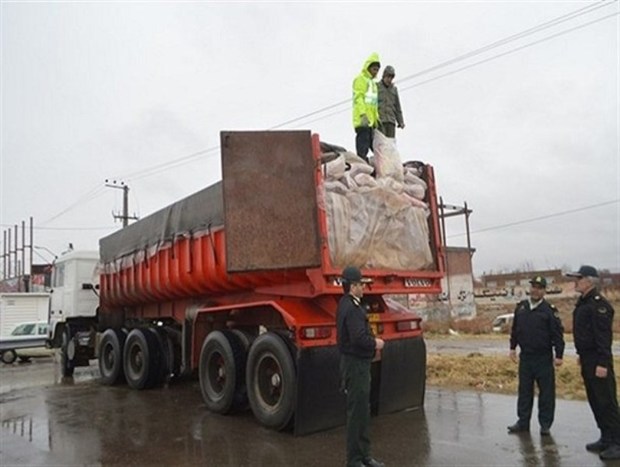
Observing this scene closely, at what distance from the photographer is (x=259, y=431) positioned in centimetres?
702

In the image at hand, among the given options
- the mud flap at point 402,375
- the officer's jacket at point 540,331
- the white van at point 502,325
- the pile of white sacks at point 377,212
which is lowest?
the white van at point 502,325

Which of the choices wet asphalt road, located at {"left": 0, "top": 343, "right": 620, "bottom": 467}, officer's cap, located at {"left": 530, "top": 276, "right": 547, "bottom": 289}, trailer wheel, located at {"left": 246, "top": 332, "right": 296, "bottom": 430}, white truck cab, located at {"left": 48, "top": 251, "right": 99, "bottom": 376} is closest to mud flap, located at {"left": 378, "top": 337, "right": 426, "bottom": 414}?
wet asphalt road, located at {"left": 0, "top": 343, "right": 620, "bottom": 467}

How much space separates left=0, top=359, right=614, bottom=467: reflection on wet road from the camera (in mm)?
5770

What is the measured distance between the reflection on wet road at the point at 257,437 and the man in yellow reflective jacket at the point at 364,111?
3.60 m

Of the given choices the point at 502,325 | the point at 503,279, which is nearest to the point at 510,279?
the point at 503,279

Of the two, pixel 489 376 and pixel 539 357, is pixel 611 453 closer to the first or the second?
pixel 539 357

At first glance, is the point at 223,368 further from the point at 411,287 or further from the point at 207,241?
the point at 411,287

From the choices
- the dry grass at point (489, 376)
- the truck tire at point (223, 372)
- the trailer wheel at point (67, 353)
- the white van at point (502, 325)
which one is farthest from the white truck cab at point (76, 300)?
the white van at point (502, 325)

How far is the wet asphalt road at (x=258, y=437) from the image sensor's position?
576 centimetres

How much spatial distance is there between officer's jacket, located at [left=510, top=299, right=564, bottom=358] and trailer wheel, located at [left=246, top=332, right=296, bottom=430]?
267cm

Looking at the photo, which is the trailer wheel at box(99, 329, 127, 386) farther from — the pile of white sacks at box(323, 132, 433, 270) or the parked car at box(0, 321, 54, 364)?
the parked car at box(0, 321, 54, 364)

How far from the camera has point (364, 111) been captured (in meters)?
7.82

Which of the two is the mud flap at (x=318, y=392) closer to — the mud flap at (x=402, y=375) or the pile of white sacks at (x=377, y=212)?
the mud flap at (x=402, y=375)

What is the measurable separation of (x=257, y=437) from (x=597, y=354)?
382 cm
